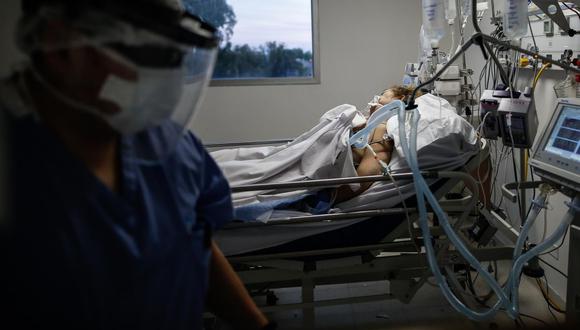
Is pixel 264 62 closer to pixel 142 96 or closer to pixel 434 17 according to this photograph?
pixel 434 17

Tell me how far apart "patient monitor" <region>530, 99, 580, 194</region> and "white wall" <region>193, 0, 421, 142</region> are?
8.31 ft

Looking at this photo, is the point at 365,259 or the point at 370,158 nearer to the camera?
the point at 365,259

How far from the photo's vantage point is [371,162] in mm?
2246

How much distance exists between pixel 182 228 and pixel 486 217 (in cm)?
173

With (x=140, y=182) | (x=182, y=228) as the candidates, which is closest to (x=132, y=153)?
(x=140, y=182)

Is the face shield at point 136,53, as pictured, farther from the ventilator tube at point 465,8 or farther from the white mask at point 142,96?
the ventilator tube at point 465,8

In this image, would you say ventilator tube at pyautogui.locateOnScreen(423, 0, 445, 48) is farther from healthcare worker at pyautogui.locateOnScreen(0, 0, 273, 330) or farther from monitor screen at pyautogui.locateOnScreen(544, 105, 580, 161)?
healthcare worker at pyautogui.locateOnScreen(0, 0, 273, 330)

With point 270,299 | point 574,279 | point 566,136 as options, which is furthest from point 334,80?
point 574,279

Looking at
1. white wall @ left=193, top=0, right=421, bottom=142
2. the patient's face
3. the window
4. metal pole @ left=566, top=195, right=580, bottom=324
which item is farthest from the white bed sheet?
the window

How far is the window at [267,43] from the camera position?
3.98 m

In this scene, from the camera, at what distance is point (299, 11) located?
404 centimetres

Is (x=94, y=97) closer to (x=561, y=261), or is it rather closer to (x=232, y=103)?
(x=561, y=261)

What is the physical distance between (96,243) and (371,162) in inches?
67.2

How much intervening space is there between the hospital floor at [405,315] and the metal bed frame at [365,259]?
28 centimetres
